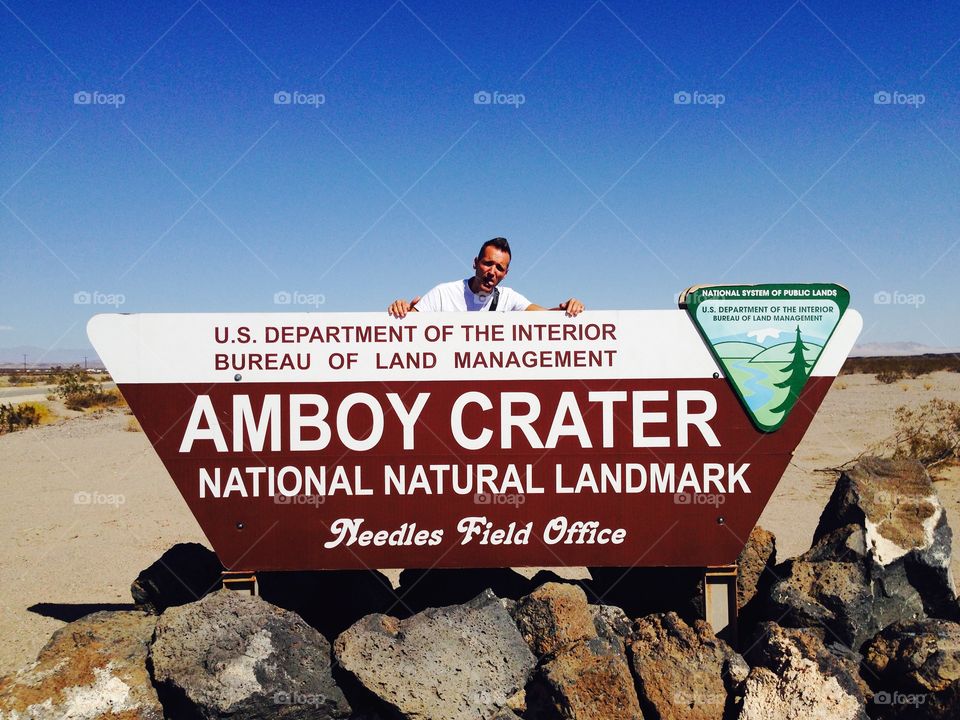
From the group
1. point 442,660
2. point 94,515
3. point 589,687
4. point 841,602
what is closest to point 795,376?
point 841,602

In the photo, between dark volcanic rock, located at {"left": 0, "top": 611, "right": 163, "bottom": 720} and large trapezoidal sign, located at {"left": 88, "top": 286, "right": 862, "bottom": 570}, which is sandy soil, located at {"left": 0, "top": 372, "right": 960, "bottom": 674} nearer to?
dark volcanic rock, located at {"left": 0, "top": 611, "right": 163, "bottom": 720}

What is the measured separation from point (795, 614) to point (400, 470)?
2734mm

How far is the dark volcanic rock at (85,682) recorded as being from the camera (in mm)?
4012

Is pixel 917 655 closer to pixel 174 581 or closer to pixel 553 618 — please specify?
pixel 553 618

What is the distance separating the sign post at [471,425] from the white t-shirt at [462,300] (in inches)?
12.8

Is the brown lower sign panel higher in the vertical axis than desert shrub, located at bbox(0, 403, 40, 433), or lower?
lower

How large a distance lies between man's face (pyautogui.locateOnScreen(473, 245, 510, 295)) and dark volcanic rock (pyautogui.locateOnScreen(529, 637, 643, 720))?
246cm

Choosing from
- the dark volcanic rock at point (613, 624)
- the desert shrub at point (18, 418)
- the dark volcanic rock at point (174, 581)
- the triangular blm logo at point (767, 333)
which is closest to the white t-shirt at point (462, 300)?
the triangular blm logo at point (767, 333)

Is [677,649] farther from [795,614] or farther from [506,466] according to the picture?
[506,466]

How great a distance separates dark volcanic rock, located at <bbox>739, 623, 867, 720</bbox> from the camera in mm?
3902

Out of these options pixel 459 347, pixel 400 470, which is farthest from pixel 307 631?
pixel 459 347

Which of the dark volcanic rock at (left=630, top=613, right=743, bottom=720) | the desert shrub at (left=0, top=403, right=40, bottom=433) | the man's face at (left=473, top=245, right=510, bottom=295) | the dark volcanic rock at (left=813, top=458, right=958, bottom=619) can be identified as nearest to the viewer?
the dark volcanic rock at (left=630, top=613, right=743, bottom=720)

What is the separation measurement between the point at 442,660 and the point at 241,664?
3.73 feet

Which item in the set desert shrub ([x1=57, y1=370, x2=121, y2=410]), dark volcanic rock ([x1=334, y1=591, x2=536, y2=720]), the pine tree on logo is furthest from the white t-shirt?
desert shrub ([x1=57, y1=370, x2=121, y2=410])
